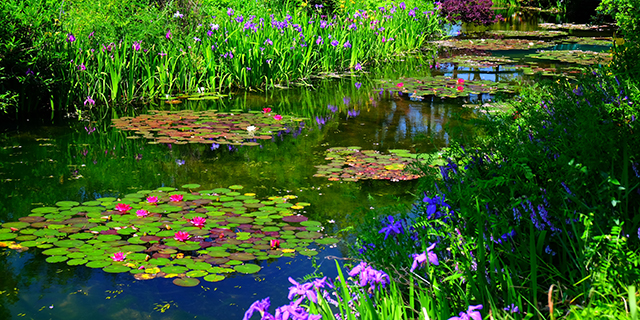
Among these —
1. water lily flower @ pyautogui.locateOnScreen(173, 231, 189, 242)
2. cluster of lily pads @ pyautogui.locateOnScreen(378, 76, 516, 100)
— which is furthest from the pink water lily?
cluster of lily pads @ pyautogui.locateOnScreen(378, 76, 516, 100)

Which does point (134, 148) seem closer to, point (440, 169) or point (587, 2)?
point (440, 169)

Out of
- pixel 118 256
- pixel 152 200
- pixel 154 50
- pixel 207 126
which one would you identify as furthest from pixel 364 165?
pixel 154 50

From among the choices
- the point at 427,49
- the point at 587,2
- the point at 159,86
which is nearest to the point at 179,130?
the point at 159,86

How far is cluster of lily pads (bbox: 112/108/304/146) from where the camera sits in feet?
18.6

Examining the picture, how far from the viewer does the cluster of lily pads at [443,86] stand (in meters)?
8.05

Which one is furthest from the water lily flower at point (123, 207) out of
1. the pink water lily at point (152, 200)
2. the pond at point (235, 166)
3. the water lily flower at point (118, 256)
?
the water lily flower at point (118, 256)

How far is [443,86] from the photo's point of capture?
8.55 m

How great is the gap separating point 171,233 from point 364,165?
1.91 metres

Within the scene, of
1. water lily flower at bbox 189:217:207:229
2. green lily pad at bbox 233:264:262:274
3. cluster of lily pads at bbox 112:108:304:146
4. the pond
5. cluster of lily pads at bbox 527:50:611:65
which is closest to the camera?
the pond

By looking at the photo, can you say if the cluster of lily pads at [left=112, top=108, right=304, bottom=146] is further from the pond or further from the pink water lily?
the pink water lily

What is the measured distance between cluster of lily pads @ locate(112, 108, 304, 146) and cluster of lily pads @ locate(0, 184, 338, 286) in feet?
5.36

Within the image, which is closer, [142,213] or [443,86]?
[142,213]

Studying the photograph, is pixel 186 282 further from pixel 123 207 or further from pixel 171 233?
pixel 123 207

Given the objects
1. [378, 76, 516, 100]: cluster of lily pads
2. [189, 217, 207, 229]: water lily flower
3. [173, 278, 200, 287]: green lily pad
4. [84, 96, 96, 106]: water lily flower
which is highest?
[378, 76, 516, 100]: cluster of lily pads
